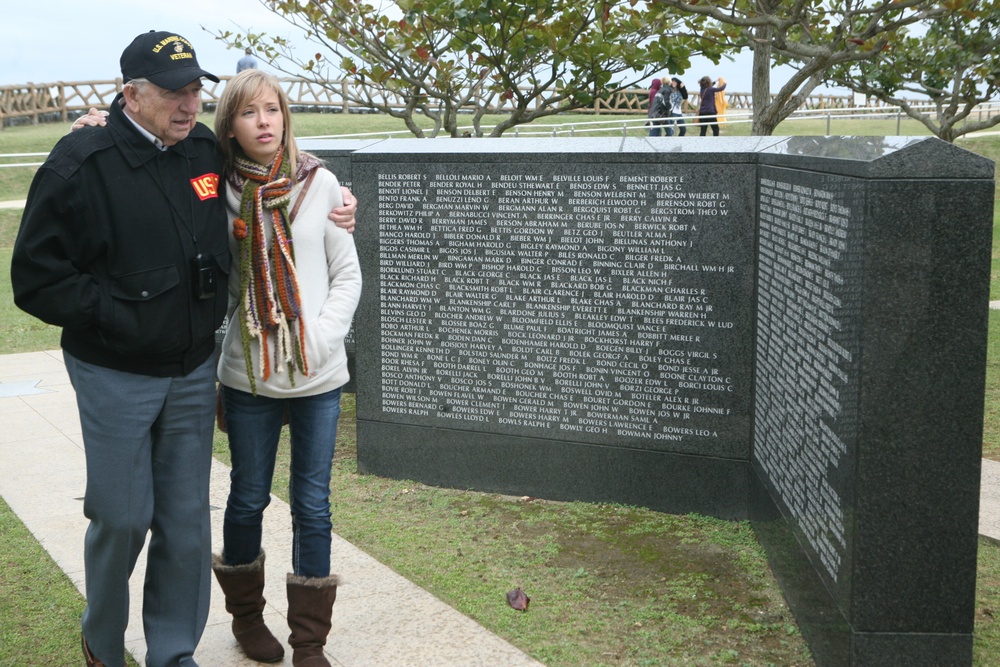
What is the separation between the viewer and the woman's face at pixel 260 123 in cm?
359

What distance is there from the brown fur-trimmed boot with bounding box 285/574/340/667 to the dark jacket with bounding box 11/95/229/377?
88 cm

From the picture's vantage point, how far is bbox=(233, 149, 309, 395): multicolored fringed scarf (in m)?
3.59

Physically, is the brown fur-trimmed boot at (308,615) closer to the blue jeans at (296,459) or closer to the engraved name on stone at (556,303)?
the blue jeans at (296,459)

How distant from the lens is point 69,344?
3.39m

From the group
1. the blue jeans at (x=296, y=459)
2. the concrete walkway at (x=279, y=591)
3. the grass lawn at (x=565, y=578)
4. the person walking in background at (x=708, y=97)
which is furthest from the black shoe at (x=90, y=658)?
the person walking in background at (x=708, y=97)

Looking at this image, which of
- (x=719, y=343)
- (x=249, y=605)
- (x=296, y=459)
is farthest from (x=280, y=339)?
(x=719, y=343)

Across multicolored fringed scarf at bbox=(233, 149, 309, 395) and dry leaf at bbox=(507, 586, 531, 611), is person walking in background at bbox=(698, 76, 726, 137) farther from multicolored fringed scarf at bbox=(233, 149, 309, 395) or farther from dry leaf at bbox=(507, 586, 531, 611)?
multicolored fringed scarf at bbox=(233, 149, 309, 395)

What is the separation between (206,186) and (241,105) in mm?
310

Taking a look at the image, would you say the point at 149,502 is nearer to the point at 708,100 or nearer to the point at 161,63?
the point at 161,63

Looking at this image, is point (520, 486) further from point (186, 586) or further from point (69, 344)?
point (69, 344)

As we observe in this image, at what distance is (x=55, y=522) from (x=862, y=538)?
4.01 meters

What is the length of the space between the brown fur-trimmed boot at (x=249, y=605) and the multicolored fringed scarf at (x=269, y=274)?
73 cm

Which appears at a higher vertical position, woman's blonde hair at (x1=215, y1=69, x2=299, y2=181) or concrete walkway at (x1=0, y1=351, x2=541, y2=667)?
woman's blonde hair at (x1=215, y1=69, x2=299, y2=181)

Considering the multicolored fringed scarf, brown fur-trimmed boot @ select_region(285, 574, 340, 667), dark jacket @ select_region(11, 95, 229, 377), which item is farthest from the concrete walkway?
dark jacket @ select_region(11, 95, 229, 377)
